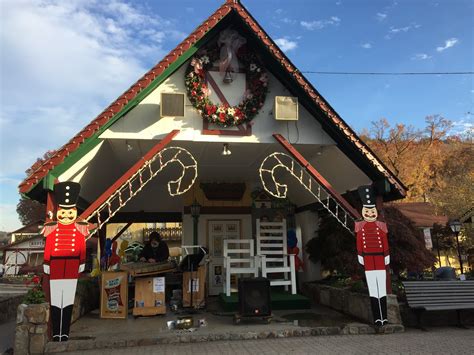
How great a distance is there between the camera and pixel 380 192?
310 inches

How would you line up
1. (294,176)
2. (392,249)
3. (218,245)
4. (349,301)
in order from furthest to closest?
(218,245) → (392,249) → (294,176) → (349,301)

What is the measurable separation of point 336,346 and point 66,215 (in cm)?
511

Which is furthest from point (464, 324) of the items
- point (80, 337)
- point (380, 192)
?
point (80, 337)

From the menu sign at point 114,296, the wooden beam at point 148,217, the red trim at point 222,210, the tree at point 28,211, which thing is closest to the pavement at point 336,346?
the menu sign at point 114,296

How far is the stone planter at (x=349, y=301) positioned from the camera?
287 inches

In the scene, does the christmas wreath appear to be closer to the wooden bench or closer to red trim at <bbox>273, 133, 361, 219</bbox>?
red trim at <bbox>273, 133, 361, 219</bbox>

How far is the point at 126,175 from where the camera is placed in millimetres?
7105

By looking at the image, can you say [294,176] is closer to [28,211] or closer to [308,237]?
[308,237]

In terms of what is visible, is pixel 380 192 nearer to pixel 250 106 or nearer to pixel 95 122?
pixel 250 106

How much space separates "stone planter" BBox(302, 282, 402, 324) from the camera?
7.29 m

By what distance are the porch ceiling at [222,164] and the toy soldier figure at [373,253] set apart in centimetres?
97

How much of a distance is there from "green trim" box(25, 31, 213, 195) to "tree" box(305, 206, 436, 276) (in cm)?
592

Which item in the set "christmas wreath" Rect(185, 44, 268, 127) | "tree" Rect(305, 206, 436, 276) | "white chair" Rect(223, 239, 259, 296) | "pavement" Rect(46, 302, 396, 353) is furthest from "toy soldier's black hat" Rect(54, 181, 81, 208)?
"tree" Rect(305, 206, 436, 276)

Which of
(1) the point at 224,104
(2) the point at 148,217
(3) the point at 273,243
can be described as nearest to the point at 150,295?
(3) the point at 273,243
